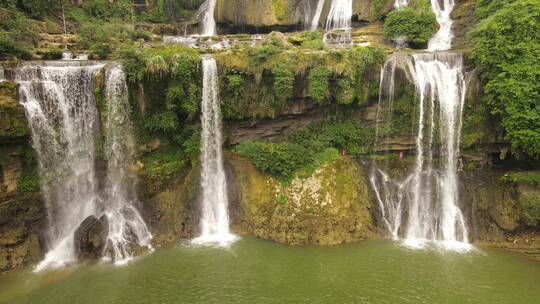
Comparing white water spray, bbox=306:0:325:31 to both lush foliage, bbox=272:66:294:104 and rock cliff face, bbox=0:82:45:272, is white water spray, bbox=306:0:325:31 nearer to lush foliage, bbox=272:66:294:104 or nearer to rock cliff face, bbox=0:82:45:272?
lush foliage, bbox=272:66:294:104

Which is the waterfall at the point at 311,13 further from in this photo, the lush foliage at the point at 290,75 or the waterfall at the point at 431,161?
the waterfall at the point at 431,161

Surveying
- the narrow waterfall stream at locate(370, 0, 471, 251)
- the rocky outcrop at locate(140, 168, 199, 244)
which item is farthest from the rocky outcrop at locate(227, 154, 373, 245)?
the rocky outcrop at locate(140, 168, 199, 244)

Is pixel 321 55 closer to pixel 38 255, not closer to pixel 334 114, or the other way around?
pixel 334 114

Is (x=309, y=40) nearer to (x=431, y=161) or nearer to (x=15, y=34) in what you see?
(x=431, y=161)

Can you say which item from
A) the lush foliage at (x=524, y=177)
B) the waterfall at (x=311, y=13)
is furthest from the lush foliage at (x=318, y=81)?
the waterfall at (x=311, y=13)

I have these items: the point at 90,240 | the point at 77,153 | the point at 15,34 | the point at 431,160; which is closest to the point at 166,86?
the point at 77,153

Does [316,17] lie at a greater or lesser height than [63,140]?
greater
